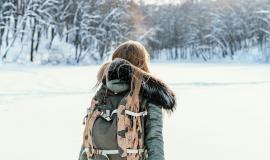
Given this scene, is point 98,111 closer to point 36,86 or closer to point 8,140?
point 8,140

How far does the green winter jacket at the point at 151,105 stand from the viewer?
9.80 ft

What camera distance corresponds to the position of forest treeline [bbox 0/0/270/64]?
57.7m

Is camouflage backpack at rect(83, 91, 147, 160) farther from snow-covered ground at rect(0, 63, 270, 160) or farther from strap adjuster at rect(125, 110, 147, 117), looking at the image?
snow-covered ground at rect(0, 63, 270, 160)

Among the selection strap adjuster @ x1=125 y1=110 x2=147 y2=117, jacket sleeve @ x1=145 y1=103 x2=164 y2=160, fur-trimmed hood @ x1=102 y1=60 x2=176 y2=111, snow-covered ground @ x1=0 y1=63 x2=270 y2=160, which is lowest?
snow-covered ground @ x1=0 y1=63 x2=270 y2=160

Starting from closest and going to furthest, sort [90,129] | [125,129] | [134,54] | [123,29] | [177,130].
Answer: [125,129], [90,129], [134,54], [177,130], [123,29]

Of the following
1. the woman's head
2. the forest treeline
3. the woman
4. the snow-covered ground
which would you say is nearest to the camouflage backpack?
the woman

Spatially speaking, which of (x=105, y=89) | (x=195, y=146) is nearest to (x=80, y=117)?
(x=195, y=146)

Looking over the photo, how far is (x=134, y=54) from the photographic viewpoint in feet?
10.2

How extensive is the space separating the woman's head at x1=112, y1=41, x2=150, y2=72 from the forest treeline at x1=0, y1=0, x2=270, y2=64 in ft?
160

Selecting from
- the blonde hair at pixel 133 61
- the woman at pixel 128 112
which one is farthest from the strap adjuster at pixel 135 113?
the blonde hair at pixel 133 61

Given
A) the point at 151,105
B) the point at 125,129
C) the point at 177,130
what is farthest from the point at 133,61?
the point at 177,130

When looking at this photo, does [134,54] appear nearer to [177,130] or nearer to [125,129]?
[125,129]

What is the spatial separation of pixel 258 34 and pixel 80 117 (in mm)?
75436

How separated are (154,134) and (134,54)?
48 cm
